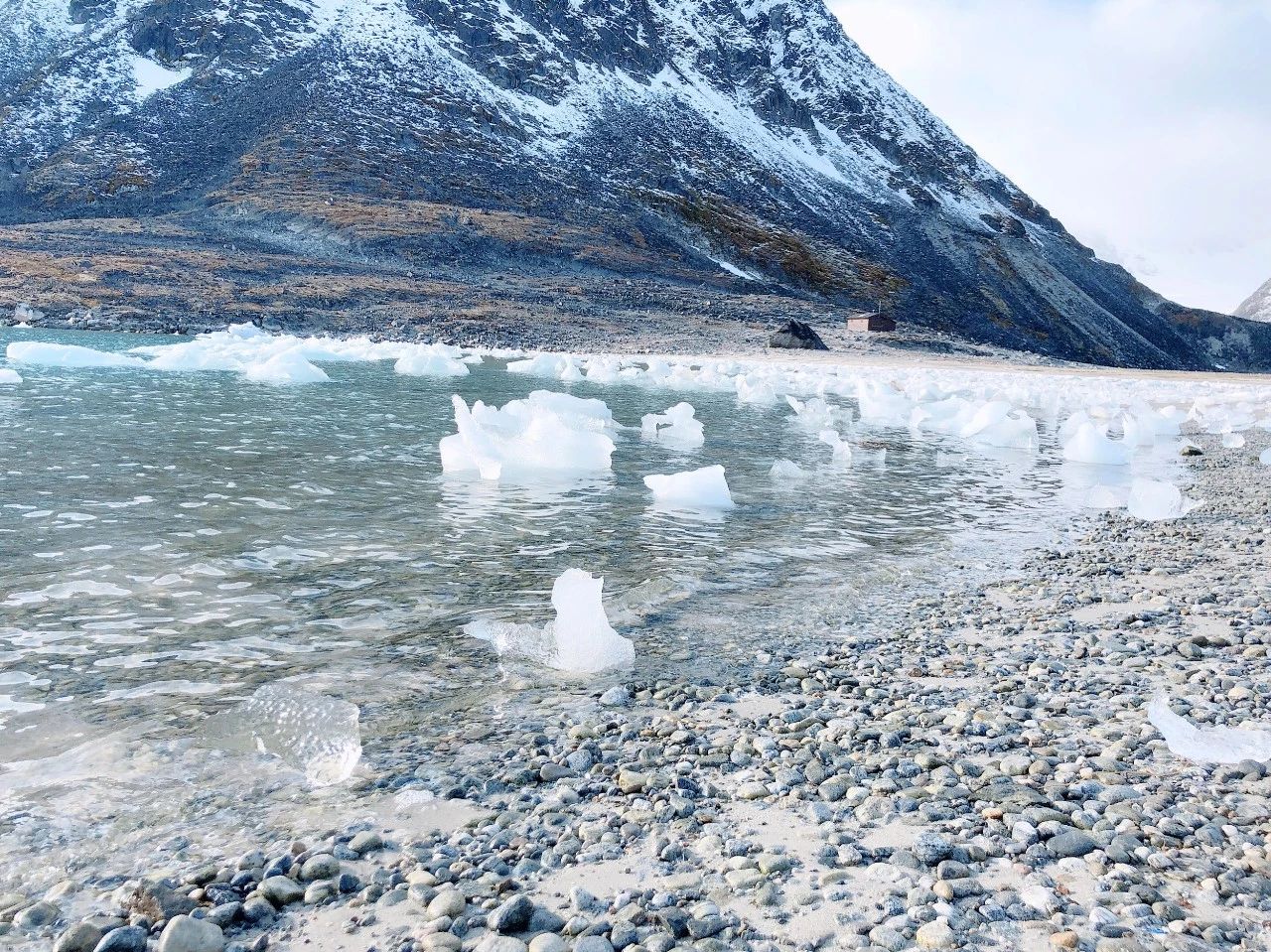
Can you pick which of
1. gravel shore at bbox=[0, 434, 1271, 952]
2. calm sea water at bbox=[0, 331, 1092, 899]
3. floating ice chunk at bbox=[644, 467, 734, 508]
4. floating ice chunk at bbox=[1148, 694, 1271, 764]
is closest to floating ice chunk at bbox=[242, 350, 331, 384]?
calm sea water at bbox=[0, 331, 1092, 899]

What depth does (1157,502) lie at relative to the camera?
30.7 ft

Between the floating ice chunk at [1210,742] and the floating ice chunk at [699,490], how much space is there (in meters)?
5.69

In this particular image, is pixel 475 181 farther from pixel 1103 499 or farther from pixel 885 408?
pixel 1103 499

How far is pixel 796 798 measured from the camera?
10.9 feet

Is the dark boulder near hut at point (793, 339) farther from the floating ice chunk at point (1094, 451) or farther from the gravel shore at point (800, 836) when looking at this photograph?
the gravel shore at point (800, 836)

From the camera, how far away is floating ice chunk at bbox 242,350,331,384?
69.9 feet

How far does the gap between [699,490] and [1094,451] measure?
8.22 metres

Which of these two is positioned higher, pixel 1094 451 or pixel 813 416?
pixel 813 416

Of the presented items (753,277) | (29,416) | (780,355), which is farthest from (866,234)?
(29,416)

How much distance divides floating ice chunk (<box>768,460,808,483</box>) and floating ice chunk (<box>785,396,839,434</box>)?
586cm

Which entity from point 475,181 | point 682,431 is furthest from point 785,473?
point 475,181

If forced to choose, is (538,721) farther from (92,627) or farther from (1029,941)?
(92,627)

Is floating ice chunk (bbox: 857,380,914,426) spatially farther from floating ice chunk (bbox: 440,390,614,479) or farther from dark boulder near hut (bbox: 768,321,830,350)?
dark boulder near hut (bbox: 768,321,830,350)

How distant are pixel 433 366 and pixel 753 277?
57589mm
